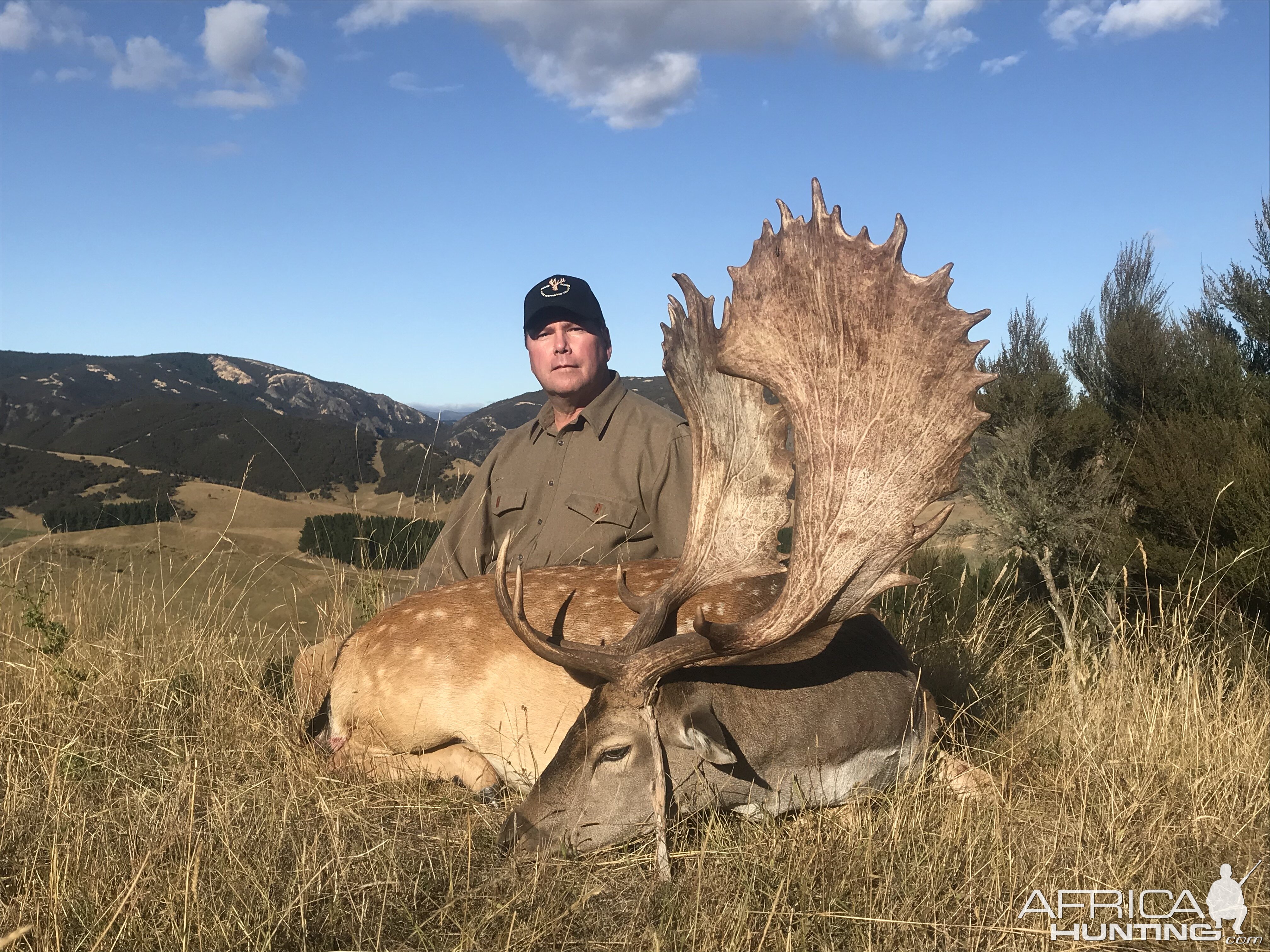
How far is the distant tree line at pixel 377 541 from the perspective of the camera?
5884 mm

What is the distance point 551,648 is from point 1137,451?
710 cm

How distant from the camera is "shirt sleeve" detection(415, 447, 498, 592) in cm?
457

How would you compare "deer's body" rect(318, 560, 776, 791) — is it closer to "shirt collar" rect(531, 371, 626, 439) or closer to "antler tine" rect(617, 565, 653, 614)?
"antler tine" rect(617, 565, 653, 614)

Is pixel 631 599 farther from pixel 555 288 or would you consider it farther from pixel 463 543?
pixel 555 288

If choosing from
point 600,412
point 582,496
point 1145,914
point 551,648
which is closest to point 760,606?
point 551,648

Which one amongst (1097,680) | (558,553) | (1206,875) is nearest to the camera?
(1206,875)

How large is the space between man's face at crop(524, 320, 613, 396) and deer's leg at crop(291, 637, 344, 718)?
168 centimetres

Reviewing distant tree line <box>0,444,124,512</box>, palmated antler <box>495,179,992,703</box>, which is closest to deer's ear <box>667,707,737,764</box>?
palmated antler <box>495,179,992,703</box>

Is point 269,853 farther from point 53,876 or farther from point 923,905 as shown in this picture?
point 923,905

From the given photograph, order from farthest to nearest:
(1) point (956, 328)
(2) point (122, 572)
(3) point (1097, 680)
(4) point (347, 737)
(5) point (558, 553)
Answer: (2) point (122, 572) → (5) point (558, 553) → (3) point (1097, 680) → (4) point (347, 737) → (1) point (956, 328)

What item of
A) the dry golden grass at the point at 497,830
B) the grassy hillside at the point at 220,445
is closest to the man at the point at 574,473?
the dry golden grass at the point at 497,830

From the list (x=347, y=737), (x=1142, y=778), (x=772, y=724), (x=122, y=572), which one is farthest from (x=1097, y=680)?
(x=122, y=572)

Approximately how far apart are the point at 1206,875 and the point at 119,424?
59771 mm

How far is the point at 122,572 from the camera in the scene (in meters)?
6.02
